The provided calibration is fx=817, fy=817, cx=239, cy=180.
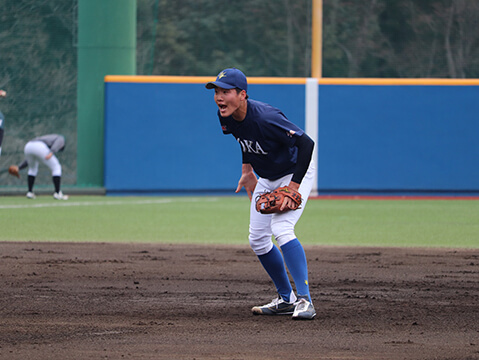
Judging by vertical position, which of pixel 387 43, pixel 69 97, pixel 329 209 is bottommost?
pixel 329 209

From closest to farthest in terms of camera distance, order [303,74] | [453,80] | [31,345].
→ [31,345] → [453,80] → [303,74]

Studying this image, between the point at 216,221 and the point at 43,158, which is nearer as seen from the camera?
the point at 216,221

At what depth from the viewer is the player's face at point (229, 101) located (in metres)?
5.05

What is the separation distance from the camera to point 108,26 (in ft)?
53.4

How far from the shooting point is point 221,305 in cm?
550

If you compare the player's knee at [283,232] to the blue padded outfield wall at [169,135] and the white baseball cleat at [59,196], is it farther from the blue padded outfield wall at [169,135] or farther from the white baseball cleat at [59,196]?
the blue padded outfield wall at [169,135]

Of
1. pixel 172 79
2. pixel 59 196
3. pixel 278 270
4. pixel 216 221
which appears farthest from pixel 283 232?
pixel 172 79

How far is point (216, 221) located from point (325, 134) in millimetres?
Answer: 4932

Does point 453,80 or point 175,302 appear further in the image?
point 453,80

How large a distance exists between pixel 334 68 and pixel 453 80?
7.96ft

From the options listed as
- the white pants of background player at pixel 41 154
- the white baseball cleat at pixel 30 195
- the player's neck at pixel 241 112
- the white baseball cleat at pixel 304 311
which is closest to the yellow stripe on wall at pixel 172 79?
the white pants of background player at pixel 41 154

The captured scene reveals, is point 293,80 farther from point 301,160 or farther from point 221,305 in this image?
point 301,160

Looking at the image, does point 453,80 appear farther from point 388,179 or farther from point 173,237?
point 173,237

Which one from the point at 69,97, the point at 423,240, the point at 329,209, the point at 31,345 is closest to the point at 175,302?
the point at 31,345
